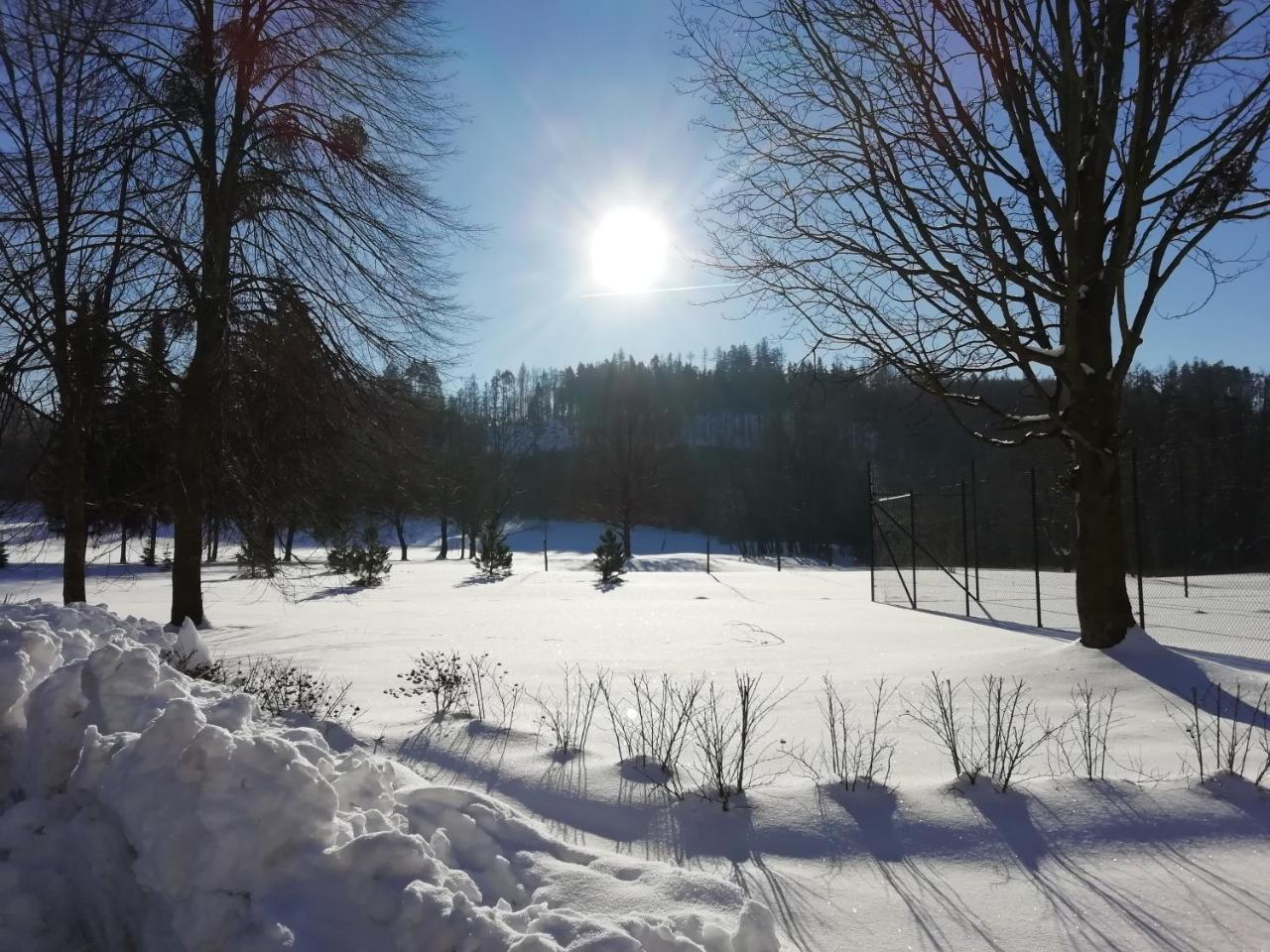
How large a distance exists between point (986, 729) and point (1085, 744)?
1.15m

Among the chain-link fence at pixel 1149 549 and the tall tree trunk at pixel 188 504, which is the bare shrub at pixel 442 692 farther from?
the chain-link fence at pixel 1149 549

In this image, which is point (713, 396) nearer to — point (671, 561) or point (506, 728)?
point (671, 561)

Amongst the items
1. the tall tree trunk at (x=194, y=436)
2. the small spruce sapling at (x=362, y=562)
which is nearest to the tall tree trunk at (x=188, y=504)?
the tall tree trunk at (x=194, y=436)

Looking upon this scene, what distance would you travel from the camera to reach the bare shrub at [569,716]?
4902 millimetres

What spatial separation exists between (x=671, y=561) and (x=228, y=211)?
104 feet

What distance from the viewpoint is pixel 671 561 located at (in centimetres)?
3928

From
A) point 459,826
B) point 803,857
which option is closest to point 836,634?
point 803,857

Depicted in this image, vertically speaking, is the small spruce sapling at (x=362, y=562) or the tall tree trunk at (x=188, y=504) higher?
the tall tree trunk at (x=188, y=504)

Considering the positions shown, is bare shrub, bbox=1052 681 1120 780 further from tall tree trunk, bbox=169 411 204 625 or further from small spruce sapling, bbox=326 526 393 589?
small spruce sapling, bbox=326 526 393 589

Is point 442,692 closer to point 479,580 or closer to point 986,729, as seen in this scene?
point 986,729

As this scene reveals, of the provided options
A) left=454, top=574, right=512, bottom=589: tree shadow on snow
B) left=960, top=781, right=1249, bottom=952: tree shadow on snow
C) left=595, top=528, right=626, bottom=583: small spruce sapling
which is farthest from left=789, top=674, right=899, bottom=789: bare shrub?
left=595, top=528, right=626, bottom=583: small spruce sapling

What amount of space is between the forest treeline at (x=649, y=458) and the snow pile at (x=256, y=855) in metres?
5.44

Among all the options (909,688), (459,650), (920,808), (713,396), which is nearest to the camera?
(920,808)

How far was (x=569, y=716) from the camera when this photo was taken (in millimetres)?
5434
